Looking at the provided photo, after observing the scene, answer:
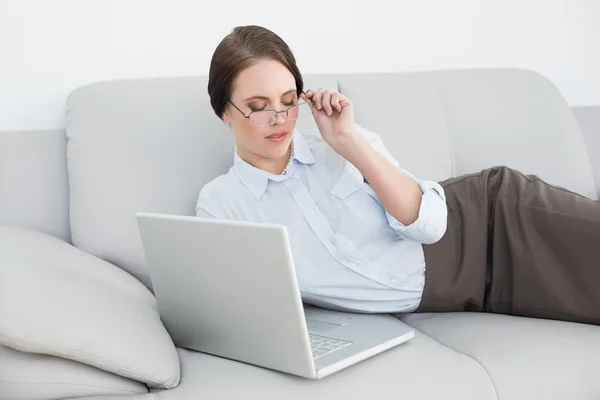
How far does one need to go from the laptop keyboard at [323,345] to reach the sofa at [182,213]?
2.0 inches

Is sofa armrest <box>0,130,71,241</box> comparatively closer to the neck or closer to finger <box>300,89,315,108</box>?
the neck

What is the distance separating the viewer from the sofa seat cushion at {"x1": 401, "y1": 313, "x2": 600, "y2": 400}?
1.49 metres

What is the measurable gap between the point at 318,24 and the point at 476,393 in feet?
A: 4.66

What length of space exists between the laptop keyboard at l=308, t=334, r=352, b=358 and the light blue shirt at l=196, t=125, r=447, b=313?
245mm

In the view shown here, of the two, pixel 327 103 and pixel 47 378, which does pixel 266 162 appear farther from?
pixel 47 378

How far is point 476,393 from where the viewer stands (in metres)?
1.43

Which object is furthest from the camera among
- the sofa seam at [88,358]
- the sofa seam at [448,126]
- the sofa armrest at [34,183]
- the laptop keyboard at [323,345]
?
the sofa seam at [448,126]

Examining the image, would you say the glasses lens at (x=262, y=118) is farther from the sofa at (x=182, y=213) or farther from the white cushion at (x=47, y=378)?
the white cushion at (x=47, y=378)

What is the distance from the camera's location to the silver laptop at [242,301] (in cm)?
130

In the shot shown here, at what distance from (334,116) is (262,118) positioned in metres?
0.18

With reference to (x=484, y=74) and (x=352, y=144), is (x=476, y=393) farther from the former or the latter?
(x=484, y=74)

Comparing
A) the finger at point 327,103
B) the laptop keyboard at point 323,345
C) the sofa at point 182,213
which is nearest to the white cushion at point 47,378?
the sofa at point 182,213

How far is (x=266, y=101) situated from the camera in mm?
1748

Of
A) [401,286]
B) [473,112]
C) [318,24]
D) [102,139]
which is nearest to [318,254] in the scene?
[401,286]
